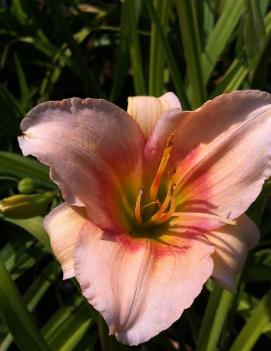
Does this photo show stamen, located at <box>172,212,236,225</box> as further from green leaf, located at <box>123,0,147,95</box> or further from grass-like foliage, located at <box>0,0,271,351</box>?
green leaf, located at <box>123,0,147,95</box>

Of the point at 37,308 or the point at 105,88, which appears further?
the point at 105,88

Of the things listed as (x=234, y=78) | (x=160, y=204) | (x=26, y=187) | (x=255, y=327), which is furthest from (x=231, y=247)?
(x=234, y=78)

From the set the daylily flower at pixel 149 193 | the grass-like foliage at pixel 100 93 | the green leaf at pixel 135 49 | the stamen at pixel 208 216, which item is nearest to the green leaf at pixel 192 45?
the grass-like foliage at pixel 100 93

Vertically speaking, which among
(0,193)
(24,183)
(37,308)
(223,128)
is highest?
(223,128)

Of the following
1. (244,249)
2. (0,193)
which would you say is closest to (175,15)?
(0,193)

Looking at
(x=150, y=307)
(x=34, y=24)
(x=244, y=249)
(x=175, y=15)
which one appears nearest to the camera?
(x=150, y=307)

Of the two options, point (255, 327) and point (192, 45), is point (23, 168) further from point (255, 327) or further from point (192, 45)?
point (255, 327)

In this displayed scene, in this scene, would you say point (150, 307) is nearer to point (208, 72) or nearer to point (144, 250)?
point (144, 250)
